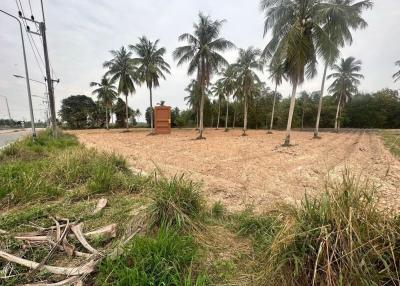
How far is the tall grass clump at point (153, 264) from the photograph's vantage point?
2.00 metres

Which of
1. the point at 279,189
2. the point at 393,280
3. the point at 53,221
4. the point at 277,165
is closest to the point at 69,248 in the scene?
the point at 53,221

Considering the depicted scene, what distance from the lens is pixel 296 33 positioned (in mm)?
13664

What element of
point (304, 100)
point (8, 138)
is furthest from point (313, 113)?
point (8, 138)

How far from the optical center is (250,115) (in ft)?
156

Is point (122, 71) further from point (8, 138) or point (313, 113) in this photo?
point (313, 113)

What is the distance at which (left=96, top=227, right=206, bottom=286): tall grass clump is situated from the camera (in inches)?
78.5

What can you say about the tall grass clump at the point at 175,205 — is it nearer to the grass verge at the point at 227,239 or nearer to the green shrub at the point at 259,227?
the grass verge at the point at 227,239

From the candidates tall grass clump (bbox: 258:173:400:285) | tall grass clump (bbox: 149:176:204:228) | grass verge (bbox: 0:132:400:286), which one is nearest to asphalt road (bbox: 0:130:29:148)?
grass verge (bbox: 0:132:400:286)

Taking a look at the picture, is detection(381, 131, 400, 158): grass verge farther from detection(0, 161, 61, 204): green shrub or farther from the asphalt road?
the asphalt road

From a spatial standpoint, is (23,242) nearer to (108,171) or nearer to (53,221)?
(53,221)

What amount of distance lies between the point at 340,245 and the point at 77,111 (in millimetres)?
58209

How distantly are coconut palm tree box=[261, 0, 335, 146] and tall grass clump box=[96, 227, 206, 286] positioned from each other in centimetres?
1420

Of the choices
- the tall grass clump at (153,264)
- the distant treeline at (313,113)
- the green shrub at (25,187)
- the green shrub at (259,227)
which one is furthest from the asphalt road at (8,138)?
the distant treeline at (313,113)

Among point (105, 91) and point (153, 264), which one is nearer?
point (153, 264)
